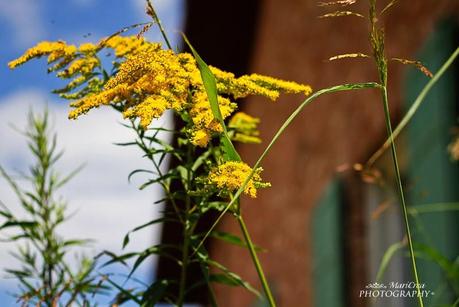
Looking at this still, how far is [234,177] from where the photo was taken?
0.85m

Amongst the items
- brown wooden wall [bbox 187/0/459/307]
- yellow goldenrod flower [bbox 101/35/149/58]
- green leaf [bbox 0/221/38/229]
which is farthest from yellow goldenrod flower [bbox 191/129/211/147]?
brown wooden wall [bbox 187/0/459/307]

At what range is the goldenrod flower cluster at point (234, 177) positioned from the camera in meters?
0.85

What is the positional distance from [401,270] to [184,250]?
3043 mm

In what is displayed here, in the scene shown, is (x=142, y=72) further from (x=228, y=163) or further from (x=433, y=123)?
(x=433, y=123)

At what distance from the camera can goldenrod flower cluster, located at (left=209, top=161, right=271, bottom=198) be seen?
0.85m

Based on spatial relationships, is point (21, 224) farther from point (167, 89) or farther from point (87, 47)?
point (167, 89)

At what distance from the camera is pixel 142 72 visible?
3.05 feet

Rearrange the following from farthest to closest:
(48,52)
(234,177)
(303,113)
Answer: (303,113) < (48,52) < (234,177)

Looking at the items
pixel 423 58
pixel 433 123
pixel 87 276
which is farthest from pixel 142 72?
pixel 423 58

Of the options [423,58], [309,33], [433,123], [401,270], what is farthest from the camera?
[309,33]

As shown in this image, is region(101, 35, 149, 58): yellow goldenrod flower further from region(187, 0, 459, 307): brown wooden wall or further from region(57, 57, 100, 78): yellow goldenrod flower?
region(187, 0, 459, 307): brown wooden wall

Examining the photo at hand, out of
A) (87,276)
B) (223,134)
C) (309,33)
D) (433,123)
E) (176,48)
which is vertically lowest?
(87,276)

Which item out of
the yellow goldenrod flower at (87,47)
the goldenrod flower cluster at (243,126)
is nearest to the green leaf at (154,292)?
the goldenrod flower cluster at (243,126)

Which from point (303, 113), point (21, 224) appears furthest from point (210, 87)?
point (303, 113)
